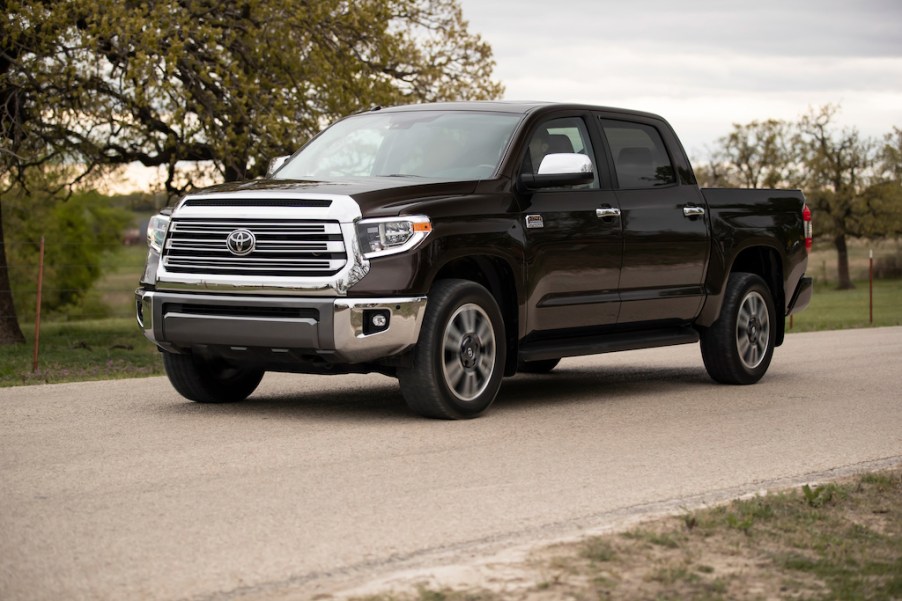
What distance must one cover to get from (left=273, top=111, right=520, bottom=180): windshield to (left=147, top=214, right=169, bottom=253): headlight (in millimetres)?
1042

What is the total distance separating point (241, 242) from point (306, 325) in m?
0.71

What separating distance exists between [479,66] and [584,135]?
53.6ft

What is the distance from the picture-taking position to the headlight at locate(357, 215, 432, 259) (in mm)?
8438

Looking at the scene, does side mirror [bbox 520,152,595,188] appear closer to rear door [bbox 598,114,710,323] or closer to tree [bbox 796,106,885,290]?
rear door [bbox 598,114,710,323]

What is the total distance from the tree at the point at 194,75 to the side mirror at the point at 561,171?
12126 millimetres

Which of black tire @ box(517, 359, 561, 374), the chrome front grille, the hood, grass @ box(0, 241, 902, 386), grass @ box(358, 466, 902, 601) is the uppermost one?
the hood

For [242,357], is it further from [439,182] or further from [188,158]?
[188,158]

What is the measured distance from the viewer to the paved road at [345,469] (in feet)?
17.0

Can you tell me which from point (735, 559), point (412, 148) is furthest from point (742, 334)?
point (735, 559)

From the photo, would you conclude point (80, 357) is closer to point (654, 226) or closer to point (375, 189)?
point (654, 226)

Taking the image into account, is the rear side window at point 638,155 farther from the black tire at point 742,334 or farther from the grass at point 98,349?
the grass at point 98,349

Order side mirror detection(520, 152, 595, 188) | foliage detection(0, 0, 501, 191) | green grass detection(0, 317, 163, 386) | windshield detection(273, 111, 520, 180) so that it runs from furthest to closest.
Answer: foliage detection(0, 0, 501, 191)
green grass detection(0, 317, 163, 386)
windshield detection(273, 111, 520, 180)
side mirror detection(520, 152, 595, 188)

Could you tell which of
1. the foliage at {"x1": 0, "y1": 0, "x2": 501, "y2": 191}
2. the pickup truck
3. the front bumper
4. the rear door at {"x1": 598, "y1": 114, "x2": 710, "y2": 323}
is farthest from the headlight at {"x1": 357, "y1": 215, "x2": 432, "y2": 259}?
the foliage at {"x1": 0, "y1": 0, "x2": 501, "y2": 191}

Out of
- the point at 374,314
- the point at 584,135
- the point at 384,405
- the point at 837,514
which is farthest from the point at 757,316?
the point at 837,514
